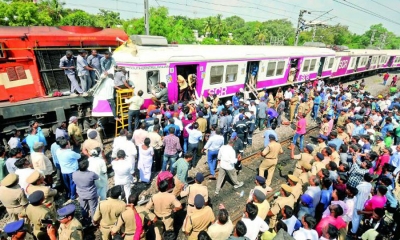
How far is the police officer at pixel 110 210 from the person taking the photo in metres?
4.01

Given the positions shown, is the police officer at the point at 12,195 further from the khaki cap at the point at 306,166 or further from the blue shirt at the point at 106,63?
the khaki cap at the point at 306,166

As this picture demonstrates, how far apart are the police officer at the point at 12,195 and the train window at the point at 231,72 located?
10.2 meters

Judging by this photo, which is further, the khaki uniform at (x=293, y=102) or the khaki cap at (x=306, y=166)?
the khaki uniform at (x=293, y=102)

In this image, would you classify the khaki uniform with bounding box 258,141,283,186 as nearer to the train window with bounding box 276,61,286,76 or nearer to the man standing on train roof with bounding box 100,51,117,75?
the man standing on train roof with bounding box 100,51,117,75

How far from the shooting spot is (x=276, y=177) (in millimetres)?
8195

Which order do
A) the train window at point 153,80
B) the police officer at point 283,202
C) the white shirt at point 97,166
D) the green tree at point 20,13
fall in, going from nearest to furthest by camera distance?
the police officer at point 283,202
the white shirt at point 97,166
the train window at point 153,80
the green tree at point 20,13

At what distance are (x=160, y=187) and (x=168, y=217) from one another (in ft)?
2.55

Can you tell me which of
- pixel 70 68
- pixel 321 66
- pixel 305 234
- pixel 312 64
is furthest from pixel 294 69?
pixel 305 234

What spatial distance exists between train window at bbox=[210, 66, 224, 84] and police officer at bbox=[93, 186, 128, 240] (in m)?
8.71

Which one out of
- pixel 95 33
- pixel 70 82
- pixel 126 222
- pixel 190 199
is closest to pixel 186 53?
pixel 95 33

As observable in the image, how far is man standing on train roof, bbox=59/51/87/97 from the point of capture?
27.5 feet

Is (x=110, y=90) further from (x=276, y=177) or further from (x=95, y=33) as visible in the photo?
(x=276, y=177)

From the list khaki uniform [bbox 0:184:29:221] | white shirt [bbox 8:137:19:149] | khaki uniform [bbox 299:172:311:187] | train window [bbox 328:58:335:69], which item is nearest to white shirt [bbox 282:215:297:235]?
khaki uniform [bbox 299:172:311:187]

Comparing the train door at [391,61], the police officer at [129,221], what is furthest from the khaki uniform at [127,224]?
the train door at [391,61]
